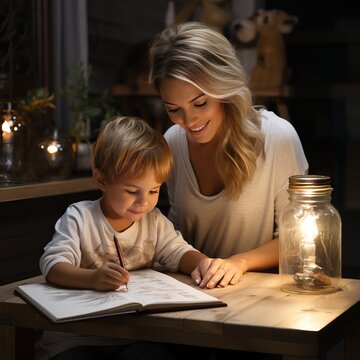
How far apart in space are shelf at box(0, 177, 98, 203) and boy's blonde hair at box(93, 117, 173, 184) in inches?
37.0

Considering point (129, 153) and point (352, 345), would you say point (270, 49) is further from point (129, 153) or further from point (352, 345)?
point (352, 345)

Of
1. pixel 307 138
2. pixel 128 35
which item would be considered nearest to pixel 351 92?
pixel 307 138

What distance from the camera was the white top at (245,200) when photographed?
89.8 inches

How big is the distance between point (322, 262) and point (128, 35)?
2.74 m

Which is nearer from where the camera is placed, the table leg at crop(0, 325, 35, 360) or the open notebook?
the open notebook

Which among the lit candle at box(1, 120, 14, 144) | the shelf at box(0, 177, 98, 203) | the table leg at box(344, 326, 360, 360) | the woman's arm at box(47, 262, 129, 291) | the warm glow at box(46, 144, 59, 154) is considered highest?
the lit candle at box(1, 120, 14, 144)

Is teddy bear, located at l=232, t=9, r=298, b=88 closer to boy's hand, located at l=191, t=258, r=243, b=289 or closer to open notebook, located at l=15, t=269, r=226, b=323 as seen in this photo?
boy's hand, located at l=191, t=258, r=243, b=289

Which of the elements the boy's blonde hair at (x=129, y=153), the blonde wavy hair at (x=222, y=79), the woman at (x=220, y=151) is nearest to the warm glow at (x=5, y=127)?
the woman at (x=220, y=151)

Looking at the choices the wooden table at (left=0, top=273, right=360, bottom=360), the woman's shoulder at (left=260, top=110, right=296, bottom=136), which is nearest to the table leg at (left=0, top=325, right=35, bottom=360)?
the wooden table at (left=0, top=273, right=360, bottom=360)

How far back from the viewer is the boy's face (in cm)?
191

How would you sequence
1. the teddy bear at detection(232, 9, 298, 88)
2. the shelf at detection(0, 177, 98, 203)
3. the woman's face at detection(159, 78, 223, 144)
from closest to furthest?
the woman's face at detection(159, 78, 223, 144) < the shelf at detection(0, 177, 98, 203) < the teddy bear at detection(232, 9, 298, 88)

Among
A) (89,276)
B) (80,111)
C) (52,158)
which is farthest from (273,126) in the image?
(80,111)

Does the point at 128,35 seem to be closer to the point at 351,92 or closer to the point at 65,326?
the point at 351,92

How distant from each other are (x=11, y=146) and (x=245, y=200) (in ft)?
3.48
